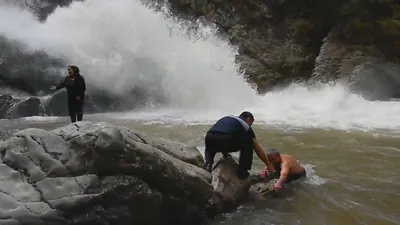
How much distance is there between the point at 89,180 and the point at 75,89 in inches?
206

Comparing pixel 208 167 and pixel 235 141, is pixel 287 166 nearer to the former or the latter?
pixel 235 141

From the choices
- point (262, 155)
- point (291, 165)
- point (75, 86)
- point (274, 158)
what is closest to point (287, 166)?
point (291, 165)

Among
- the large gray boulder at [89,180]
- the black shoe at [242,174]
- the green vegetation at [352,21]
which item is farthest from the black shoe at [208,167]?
the green vegetation at [352,21]

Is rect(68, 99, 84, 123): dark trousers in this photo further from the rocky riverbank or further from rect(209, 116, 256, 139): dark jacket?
the rocky riverbank

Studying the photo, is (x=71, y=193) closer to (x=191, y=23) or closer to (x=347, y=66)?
(x=347, y=66)

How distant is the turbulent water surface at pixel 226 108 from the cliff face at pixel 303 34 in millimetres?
1051

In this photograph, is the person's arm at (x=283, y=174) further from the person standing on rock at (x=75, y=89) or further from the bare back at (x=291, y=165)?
the person standing on rock at (x=75, y=89)

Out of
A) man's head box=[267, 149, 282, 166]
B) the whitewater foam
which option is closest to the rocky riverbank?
man's head box=[267, 149, 282, 166]

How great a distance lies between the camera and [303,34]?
73.7ft

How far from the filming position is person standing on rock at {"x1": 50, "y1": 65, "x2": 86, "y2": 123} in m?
8.97

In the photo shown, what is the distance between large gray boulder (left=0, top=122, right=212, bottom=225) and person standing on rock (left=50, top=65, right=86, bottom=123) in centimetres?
445

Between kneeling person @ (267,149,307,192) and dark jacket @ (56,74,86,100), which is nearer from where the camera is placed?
kneeling person @ (267,149,307,192)

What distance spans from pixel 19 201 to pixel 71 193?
17.7 inches

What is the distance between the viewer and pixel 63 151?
4379mm
